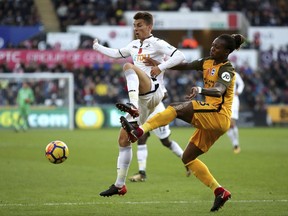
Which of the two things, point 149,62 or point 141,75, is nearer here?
point 141,75

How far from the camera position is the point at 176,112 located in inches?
354

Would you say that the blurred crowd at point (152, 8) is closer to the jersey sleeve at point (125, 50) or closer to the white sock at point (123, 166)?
the jersey sleeve at point (125, 50)

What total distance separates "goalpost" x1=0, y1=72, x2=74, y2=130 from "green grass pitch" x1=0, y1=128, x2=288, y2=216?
9098 mm

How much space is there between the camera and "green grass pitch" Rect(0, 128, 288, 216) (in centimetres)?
941

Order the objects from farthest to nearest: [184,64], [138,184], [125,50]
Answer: [138,184], [125,50], [184,64]

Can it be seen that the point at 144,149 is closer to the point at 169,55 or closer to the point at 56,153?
the point at 56,153

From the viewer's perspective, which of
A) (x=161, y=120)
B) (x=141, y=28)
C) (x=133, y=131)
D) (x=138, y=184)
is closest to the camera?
(x=133, y=131)

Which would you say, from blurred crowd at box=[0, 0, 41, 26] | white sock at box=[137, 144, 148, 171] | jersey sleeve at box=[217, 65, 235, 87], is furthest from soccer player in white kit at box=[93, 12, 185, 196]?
blurred crowd at box=[0, 0, 41, 26]

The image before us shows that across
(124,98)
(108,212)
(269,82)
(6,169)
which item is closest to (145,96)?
(108,212)

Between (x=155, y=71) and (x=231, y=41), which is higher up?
(x=231, y=41)

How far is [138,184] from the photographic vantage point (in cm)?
1254

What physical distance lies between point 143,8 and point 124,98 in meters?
7.26

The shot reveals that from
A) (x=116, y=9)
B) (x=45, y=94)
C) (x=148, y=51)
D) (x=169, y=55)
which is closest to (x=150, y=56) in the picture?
(x=148, y=51)

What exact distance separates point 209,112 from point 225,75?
1.66ft
